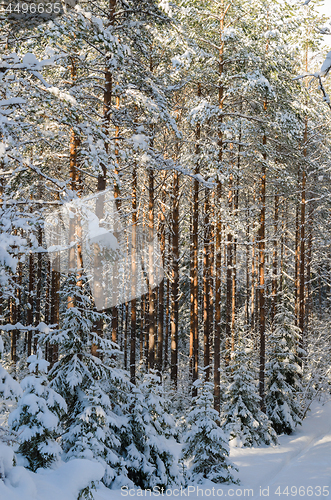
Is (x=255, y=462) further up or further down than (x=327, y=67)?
further down

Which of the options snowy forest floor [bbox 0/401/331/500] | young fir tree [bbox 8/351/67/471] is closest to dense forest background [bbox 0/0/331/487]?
young fir tree [bbox 8/351/67/471]

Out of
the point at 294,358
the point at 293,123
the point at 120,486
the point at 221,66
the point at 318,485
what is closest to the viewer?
the point at 120,486

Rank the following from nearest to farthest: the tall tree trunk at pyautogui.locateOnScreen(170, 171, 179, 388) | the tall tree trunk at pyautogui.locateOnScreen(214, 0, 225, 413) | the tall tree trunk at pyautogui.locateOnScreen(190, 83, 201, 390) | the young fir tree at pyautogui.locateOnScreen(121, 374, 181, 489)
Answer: the young fir tree at pyautogui.locateOnScreen(121, 374, 181, 489), the tall tree trunk at pyautogui.locateOnScreen(214, 0, 225, 413), the tall tree trunk at pyautogui.locateOnScreen(190, 83, 201, 390), the tall tree trunk at pyautogui.locateOnScreen(170, 171, 179, 388)

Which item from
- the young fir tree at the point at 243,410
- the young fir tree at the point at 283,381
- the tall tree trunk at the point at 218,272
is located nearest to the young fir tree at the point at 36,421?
the tall tree trunk at the point at 218,272

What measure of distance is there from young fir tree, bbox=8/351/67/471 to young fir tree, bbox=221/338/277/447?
939 cm

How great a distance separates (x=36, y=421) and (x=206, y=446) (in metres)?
5.16

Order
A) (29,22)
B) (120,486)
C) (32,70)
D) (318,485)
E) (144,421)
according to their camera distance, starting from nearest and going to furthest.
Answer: (32,70)
(29,22)
(120,486)
(144,421)
(318,485)

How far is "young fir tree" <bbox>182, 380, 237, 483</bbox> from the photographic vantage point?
9344 mm

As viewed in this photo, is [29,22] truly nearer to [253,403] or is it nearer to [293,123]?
[293,123]

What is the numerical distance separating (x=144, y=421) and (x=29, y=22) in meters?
7.59

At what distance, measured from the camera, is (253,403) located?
46.7ft

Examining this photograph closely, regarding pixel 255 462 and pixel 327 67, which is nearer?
pixel 327 67

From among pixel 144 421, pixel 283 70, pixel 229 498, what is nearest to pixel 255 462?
pixel 229 498

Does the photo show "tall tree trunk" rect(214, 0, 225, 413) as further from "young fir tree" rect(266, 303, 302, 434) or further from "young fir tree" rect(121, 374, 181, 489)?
"young fir tree" rect(266, 303, 302, 434)
